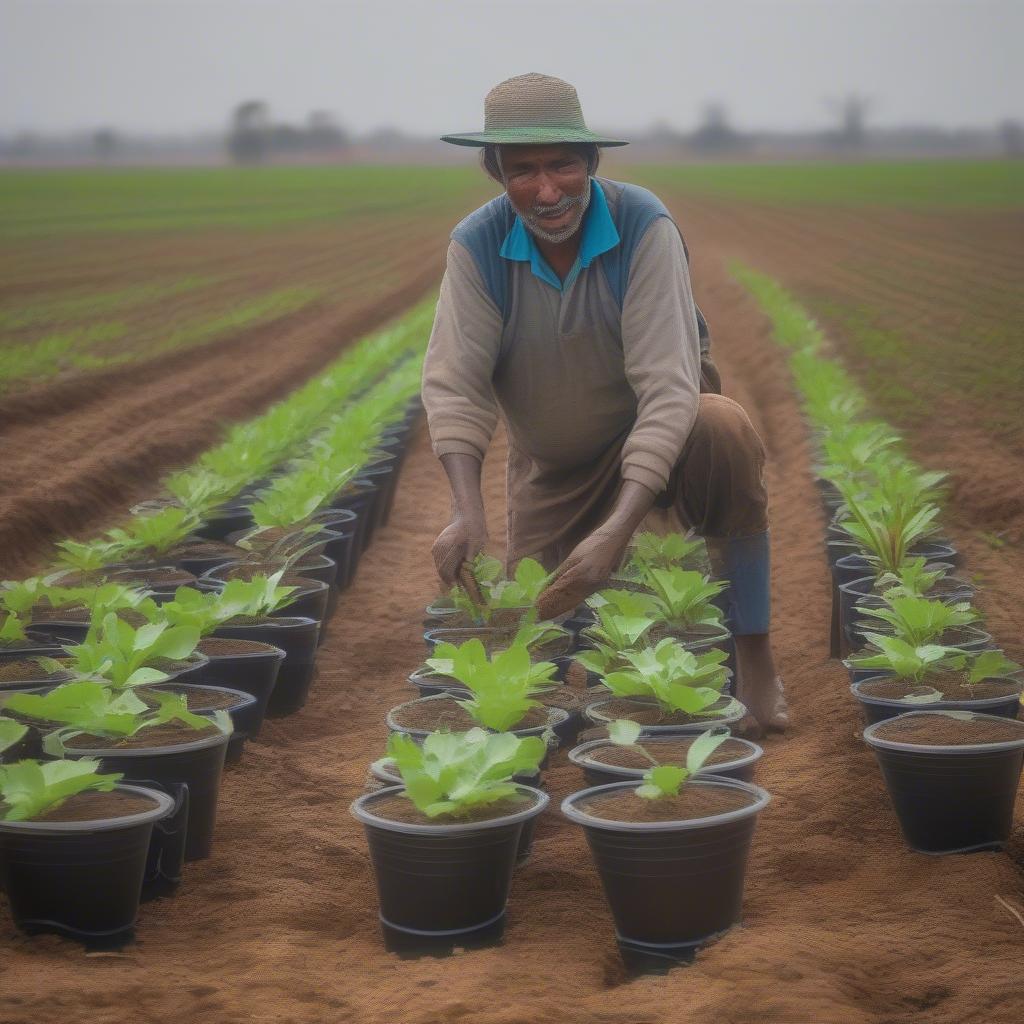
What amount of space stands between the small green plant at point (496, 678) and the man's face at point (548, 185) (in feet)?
4.06

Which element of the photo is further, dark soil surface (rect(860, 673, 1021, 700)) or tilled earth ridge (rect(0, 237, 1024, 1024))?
dark soil surface (rect(860, 673, 1021, 700))

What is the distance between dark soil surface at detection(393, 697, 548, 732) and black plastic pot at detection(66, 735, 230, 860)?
419mm

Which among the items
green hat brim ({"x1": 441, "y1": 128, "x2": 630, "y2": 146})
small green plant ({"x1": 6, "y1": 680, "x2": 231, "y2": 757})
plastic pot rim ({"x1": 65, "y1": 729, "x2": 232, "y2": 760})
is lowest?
plastic pot rim ({"x1": 65, "y1": 729, "x2": 232, "y2": 760})

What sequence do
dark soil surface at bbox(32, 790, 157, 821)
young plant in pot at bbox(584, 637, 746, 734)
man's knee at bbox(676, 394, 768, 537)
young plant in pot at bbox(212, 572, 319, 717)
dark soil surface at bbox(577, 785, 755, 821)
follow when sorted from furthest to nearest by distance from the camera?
1. young plant in pot at bbox(212, 572, 319, 717)
2. man's knee at bbox(676, 394, 768, 537)
3. young plant in pot at bbox(584, 637, 746, 734)
4. dark soil surface at bbox(32, 790, 157, 821)
5. dark soil surface at bbox(577, 785, 755, 821)

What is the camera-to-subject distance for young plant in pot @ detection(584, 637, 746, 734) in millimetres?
3012

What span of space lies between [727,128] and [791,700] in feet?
381

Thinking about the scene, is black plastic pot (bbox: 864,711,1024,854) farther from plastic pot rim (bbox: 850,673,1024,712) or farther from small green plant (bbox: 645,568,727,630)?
small green plant (bbox: 645,568,727,630)

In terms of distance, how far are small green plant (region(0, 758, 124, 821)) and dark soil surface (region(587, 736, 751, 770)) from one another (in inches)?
38.4

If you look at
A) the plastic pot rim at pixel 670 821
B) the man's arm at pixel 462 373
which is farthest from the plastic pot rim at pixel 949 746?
the man's arm at pixel 462 373

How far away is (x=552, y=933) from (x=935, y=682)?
1.19 m

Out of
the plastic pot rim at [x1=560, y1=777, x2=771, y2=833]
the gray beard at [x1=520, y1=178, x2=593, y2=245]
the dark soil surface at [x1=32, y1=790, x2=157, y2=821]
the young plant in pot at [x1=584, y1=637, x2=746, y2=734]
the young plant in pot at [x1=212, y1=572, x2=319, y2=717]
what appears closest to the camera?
the plastic pot rim at [x1=560, y1=777, x2=771, y2=833]

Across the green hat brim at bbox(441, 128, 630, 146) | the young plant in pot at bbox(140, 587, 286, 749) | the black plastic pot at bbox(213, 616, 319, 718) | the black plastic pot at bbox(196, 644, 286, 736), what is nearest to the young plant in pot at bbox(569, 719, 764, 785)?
the young plant in pot at bbox(140, 587, 286, 749)

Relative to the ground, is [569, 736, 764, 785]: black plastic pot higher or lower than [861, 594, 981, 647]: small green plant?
lower

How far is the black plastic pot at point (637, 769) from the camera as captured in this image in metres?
2.78
